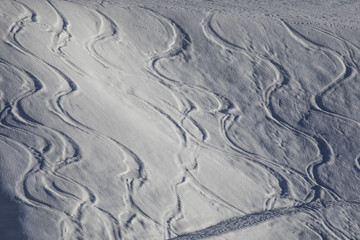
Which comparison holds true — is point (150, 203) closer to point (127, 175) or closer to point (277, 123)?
point (127, 175)

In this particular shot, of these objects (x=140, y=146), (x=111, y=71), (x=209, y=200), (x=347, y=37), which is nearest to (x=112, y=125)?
(x=140, y=146)

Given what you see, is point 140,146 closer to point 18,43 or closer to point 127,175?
point 127,175

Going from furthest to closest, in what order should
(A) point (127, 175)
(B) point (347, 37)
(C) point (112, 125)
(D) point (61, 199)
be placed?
(B) point (347, 37), (C) point (112, 125), (A) point (127, 175), (D) point (61, 199)

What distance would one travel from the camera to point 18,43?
106 inches

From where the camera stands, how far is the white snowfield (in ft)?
7.16

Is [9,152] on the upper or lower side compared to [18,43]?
lower

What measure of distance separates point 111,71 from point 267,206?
1.05m

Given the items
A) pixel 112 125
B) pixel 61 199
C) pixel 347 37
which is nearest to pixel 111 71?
pixel 112 125

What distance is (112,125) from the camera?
2.48m

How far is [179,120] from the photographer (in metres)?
2.62

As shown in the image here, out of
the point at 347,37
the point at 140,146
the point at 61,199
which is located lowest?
the point at 61,199

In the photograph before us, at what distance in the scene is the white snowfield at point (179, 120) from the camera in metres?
2.18

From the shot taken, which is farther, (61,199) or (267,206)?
(267,206)

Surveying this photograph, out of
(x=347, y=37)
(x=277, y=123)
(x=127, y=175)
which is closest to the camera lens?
(x=127, y=175)
